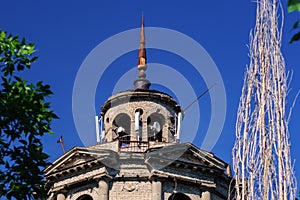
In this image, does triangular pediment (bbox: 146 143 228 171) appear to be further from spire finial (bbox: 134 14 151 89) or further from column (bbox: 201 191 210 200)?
spire finial (bbox: 134 14 151 89)

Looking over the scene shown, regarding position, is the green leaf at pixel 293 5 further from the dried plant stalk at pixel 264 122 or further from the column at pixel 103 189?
the column at pixel 103 189

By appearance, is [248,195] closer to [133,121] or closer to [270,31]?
[270,31]

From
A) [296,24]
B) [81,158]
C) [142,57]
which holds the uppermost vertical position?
[142,57]

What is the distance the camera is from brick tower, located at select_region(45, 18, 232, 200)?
122 feet

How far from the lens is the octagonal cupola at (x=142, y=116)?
41000 millimetres

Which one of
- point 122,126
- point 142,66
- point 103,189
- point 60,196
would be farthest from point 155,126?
point 60,196

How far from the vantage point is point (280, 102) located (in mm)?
18062

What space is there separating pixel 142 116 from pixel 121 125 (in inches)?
67.6

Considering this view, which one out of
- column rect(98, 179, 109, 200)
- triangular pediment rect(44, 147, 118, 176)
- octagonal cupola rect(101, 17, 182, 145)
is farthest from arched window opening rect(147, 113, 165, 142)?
column rect(98, 179, 109, 200)

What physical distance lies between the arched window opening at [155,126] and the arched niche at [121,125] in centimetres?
127

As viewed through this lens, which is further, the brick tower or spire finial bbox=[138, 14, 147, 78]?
spire finial bbox=[138, 14, 147, 78]

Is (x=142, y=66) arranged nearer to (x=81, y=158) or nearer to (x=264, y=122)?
(x=81, y=158)

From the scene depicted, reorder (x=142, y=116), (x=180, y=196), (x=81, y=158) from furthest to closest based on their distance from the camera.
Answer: (x=142, y=116)
(x=81, y=158)
(x=180, y=196)

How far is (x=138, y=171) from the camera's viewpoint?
37.5 metres
